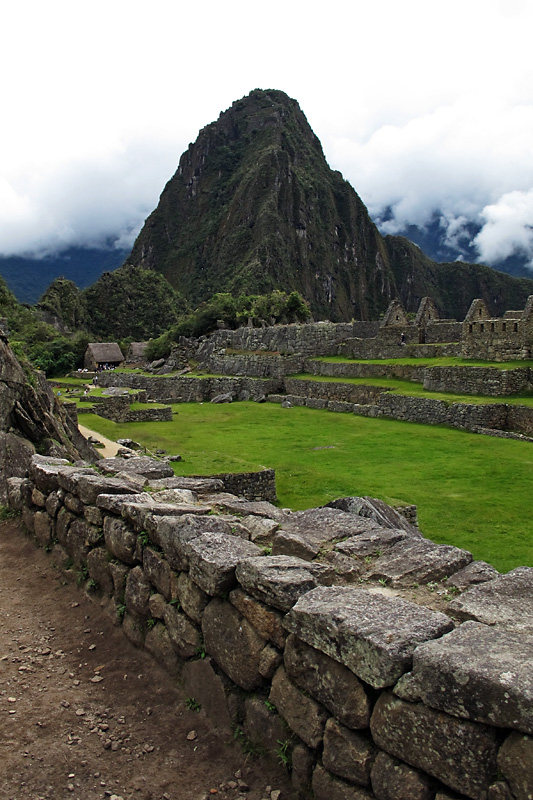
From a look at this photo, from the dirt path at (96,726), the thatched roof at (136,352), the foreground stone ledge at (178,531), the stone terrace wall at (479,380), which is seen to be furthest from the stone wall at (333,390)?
the thatched roof at (136,352)

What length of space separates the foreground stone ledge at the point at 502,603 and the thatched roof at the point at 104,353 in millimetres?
60423

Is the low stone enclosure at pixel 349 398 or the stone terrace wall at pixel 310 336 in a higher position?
the stone terrace wall at pixel 310 336

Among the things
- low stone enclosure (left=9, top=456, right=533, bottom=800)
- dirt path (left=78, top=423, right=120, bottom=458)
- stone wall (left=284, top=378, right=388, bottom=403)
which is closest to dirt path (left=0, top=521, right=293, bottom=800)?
low stone enclosure (left=9, top=456, right=533, bottom=800)

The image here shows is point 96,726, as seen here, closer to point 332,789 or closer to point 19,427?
point 332,789

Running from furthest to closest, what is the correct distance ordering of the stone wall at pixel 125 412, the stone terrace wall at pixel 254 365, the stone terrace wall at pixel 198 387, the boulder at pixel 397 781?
the stone terrace wall at pixel 254 365
the stone terrace wall at pixel 198 387
the stone wall at pixel 125 412
the boulder at pixel 397 781

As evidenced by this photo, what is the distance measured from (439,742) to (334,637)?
0.73 m

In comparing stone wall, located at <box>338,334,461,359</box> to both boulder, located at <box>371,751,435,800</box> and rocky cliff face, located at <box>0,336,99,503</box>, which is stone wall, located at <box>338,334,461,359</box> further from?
boulder, located at <box>371,751,435,800</box>

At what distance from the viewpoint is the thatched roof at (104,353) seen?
61.2 m

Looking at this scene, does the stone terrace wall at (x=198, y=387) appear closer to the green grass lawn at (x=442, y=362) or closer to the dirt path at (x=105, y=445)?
the green grass lawn at (x=442, y=362)

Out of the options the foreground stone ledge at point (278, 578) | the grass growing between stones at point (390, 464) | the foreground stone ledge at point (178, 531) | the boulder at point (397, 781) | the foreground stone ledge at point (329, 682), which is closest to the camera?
the boulder at point (397, 781)

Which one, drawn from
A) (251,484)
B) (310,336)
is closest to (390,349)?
(310,336)

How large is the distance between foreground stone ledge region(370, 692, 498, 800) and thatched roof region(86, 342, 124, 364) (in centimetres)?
6107

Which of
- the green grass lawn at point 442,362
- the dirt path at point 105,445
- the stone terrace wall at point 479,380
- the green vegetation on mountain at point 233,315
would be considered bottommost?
the dirt path at point 105,445

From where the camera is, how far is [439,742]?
2.76 m
